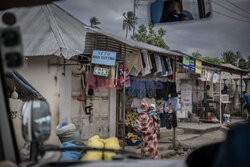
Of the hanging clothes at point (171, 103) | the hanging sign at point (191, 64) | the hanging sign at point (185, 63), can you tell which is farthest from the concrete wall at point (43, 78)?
the hanging sign at point (191, 64)

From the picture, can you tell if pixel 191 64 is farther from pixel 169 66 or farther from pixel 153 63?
pixel 153 63

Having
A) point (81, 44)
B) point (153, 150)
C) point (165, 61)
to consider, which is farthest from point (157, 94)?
point (81, 44)

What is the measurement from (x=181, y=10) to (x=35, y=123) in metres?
1.70

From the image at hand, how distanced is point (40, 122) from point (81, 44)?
6361 millimetres

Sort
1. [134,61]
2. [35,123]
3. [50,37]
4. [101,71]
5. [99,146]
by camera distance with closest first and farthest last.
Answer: [35,123]
[99,146]
[50,37]
[101,71]
[134,61]

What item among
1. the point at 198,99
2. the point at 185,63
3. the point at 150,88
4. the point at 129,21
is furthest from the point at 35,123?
the point at 129,21

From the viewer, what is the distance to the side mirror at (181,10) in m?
2.38

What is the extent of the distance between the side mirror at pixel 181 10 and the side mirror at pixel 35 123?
1503mm

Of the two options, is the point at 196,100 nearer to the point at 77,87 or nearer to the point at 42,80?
the point at 77,87

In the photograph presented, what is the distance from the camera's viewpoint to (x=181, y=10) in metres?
2.38

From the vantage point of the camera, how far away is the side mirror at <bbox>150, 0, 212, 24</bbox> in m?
2.38

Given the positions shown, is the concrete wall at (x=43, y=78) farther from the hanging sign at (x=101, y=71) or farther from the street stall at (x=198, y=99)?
the street stall at (x=198, y=99)

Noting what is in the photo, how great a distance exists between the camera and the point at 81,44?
301 inches

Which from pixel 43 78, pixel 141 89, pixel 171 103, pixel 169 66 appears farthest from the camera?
pixel 171 103
